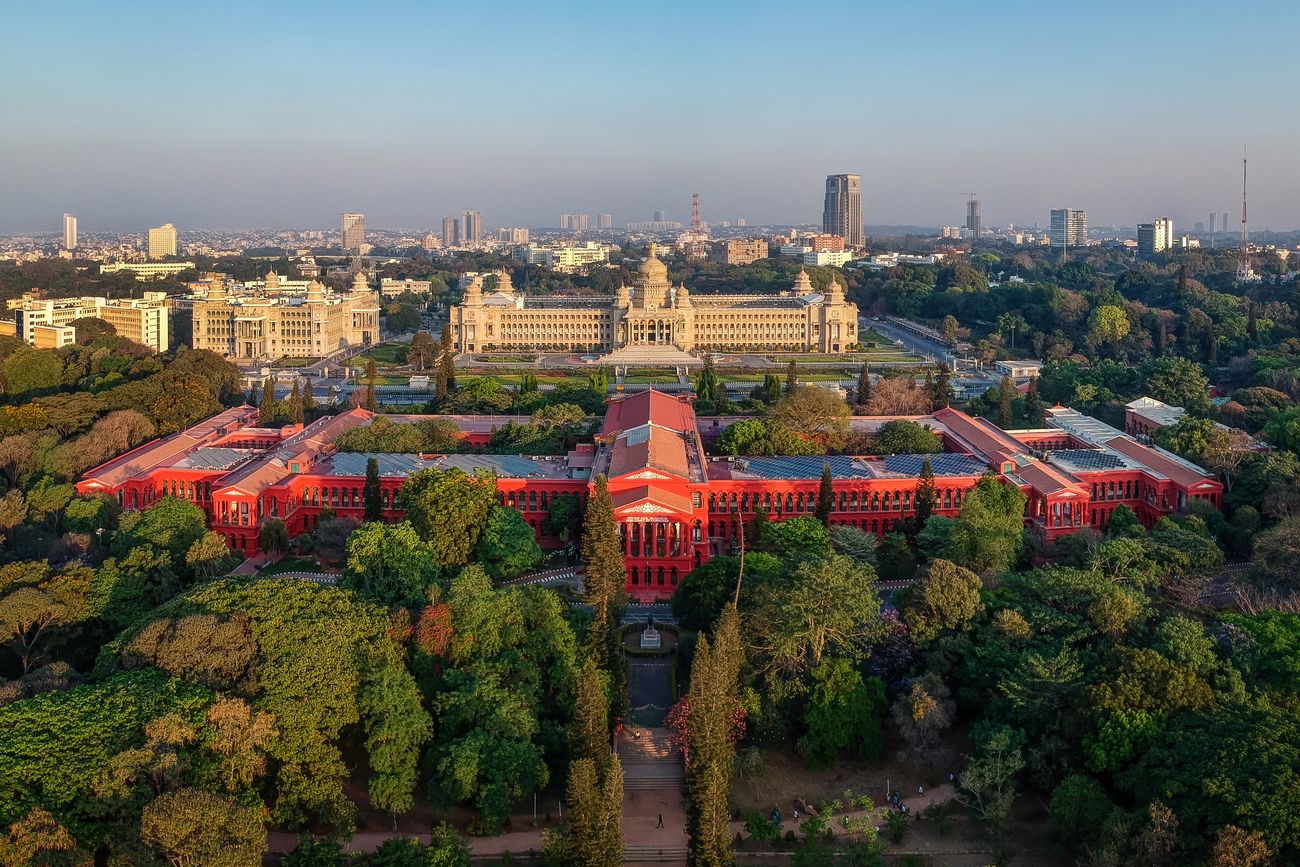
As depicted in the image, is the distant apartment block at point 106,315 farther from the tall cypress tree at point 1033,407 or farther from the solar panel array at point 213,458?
the tall cypress tree at point 1033,407

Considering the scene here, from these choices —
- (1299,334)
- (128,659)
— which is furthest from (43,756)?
(1299,334)

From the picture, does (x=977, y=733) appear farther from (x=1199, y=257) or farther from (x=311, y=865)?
(x=1199, y=257)

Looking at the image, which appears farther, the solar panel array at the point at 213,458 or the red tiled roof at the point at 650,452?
the solar panel array at the point at 213,458

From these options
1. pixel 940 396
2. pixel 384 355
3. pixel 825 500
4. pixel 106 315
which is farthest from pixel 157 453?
pixel 106 315

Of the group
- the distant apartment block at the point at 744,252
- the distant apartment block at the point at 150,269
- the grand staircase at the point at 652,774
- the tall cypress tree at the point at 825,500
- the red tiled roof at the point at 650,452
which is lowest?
the grand staircase at the point at 652,774

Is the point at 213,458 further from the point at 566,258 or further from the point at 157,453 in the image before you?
the point at 566,258

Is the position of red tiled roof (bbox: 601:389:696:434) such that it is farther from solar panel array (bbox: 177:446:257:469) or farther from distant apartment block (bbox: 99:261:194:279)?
distant apartment block (bbox: 99:261:194:279)

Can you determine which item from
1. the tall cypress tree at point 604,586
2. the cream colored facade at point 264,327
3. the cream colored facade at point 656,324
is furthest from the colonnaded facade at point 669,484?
the cream colored facade at point 656,324
